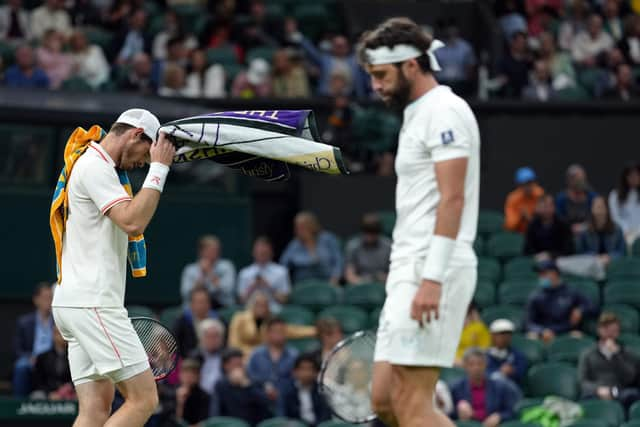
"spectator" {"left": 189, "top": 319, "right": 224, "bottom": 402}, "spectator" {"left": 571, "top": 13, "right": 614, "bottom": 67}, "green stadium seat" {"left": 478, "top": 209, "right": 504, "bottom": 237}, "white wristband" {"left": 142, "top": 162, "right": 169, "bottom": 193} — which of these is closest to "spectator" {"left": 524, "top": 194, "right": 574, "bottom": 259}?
"green stadium seat" {"left": 478, "top": 209, "right": 504, "bottom": 237}

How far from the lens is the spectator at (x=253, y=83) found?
17.5 metres

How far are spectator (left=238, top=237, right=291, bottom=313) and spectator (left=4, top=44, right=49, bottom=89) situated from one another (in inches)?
159

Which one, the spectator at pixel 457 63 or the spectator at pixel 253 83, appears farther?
the spectator at pixel 457 63

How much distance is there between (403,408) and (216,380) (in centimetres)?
659

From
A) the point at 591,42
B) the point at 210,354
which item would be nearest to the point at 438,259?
the point at 210,354

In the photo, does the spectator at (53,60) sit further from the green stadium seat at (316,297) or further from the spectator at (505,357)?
the spectator at (505,357)

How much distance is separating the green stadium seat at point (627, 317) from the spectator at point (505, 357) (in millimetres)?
1550

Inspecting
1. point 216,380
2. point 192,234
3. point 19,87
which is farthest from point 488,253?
point 19,87

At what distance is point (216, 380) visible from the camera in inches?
488

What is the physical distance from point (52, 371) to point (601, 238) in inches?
228

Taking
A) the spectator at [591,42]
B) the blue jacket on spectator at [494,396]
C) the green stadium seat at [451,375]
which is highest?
the spectator at [591,42]

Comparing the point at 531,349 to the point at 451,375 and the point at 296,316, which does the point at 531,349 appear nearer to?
the point at 451,375

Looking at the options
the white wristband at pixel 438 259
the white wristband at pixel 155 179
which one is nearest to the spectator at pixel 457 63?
the white wristband at pixel 155 179

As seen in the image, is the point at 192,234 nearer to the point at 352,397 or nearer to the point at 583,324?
the point at 583,324
